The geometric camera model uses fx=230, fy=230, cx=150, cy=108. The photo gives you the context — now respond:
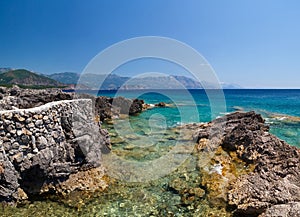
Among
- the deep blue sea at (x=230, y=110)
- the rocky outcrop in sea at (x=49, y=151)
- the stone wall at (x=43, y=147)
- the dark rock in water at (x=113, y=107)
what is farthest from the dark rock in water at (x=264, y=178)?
the dark rock in water at (x=113, y=107)

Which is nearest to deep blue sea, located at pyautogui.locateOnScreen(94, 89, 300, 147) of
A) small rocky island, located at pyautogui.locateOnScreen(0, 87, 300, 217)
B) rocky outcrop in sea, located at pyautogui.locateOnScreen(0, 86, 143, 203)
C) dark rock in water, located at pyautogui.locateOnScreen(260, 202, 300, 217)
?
small rocky island, located at pyautogui.locateOnScreen(0, 87, 300, 217)

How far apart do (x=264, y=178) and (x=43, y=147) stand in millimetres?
9283

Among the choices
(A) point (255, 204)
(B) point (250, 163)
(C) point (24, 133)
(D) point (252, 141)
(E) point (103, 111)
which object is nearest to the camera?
(A) point (255, 204)

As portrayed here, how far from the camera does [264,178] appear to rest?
31.2ft

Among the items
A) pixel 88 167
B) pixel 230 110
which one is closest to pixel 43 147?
pixel 88 167

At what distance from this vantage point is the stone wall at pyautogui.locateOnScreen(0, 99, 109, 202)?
8477 mm

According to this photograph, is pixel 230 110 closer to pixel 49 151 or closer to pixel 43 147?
pixel 49 151

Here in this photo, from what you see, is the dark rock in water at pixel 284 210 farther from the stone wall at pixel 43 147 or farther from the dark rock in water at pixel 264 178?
the stone wall at pixel 43 147

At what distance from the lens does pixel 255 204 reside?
8.30 m

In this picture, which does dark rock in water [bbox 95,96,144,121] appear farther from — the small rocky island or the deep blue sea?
the small rocky island

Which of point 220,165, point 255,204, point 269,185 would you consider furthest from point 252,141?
point 255,204

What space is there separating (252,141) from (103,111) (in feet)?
70.4

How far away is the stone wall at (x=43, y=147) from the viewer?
848 cm

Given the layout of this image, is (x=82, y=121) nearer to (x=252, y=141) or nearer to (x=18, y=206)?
(x=18, y=206)
